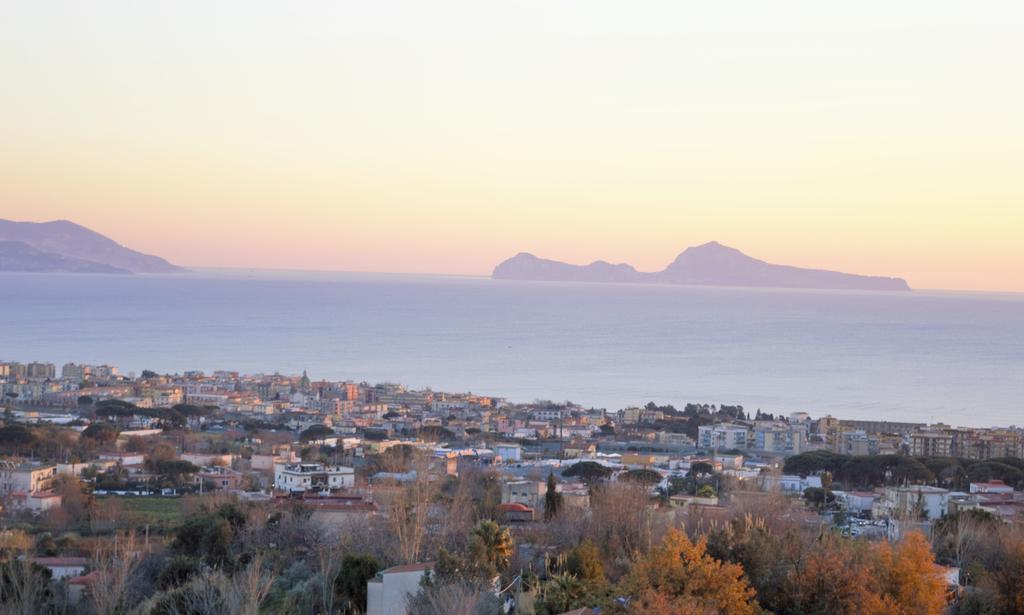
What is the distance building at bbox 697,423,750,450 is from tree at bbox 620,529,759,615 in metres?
23.1

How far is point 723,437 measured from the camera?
32.6 m

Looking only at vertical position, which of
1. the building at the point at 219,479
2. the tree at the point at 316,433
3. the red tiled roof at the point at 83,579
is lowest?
the tree at the point at 316,433

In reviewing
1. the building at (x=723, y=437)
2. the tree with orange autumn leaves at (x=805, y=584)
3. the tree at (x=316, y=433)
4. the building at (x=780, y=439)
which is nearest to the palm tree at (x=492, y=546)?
the tree with orange autumn leaves at (x=805, y=584)

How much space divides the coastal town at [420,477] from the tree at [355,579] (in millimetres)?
24

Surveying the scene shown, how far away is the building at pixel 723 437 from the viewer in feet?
106

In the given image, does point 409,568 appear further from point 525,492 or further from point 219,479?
point 219,479

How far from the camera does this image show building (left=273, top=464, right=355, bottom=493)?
21.1 m

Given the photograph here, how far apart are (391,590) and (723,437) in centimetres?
2247

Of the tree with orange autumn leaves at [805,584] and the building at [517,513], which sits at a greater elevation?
the tree with orange autumn leaves at [805,584]

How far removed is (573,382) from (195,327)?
35.2 m

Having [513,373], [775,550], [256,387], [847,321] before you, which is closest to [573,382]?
[513,373]

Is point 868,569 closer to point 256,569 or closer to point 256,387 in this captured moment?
point 256,569

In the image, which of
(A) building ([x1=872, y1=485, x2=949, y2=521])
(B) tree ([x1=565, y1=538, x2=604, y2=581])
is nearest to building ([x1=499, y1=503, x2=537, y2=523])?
(B) tree ([x1=565, y1=538, x2=604, y2=581])

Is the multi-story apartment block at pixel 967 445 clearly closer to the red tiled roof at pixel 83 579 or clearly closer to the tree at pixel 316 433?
the tree at pixel 316 433
